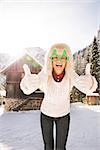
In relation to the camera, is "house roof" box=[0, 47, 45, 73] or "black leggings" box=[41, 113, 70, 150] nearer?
"black leggings" box=[41, 113, 70, 150]

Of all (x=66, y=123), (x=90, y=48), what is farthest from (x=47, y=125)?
(x=90, y=48)

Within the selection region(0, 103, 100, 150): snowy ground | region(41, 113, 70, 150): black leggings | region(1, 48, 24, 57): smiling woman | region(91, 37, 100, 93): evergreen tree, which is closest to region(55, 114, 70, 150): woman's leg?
region(41, 113, 70, 150): black leggings

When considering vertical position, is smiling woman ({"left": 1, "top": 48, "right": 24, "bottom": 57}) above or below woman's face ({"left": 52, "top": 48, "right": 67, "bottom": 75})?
above

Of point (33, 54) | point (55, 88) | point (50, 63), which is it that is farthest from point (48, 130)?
point (33, 54)

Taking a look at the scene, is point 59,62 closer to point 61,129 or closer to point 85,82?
point 85,82

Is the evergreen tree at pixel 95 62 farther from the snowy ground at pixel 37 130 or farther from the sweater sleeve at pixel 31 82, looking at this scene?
the sweater sleeve at pixel 31 82

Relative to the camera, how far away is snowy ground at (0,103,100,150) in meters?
1.60

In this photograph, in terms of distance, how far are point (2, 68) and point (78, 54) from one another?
47 cm

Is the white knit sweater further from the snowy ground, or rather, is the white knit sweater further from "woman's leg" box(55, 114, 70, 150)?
the snowy ground

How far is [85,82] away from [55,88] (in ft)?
0.53

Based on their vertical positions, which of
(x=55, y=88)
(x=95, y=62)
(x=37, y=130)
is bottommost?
(x=37, y=130)

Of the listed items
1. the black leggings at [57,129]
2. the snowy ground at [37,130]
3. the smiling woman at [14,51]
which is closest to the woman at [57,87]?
the black leggings at [57,129]

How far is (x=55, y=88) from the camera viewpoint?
4.69ft

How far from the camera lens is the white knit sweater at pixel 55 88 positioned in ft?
4.65
